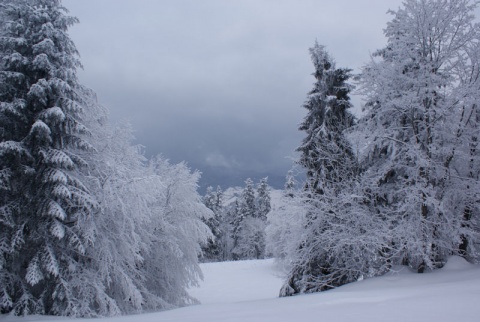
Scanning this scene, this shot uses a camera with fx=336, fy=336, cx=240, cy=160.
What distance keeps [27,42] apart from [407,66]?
12.1 m

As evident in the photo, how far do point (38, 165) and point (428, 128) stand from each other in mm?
12053

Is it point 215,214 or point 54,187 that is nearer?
point 54,187

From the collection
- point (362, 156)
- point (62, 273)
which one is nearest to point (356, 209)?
point (362, 156)

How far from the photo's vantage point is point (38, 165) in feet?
33.2

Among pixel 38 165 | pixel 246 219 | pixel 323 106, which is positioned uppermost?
pixel 323 106

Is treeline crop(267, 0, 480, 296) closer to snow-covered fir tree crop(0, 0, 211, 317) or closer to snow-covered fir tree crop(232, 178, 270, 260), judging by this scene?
snow-covered fir tree crop(0, 0, 211, 317)

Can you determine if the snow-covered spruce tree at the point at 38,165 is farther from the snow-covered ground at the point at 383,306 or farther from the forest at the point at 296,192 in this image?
the snow-covered ground at the point at 383,306

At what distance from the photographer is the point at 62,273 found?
404 inches

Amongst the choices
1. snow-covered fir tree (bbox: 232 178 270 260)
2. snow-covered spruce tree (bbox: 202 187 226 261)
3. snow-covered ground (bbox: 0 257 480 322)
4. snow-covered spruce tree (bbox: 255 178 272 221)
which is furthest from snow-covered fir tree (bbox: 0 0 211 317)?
snow-covered spruce tree (bbox: 255 178 272 221)

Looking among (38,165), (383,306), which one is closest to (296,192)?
(383,306)

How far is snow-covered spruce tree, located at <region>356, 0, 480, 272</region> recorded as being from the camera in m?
9.72

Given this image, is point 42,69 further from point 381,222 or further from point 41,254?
point 381,222

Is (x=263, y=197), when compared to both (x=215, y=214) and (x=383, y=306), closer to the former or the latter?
(x=215, y=214)

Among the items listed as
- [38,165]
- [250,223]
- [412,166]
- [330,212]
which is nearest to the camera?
[38,165]
